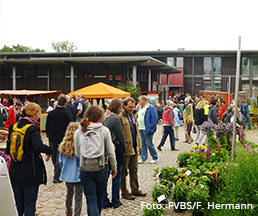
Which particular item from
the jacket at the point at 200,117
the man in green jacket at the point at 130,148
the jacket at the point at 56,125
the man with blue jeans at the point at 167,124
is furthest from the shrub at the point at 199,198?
the jacket at the point at 200,117

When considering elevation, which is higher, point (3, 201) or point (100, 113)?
point (100, 113)

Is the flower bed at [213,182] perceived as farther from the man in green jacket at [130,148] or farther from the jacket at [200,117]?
the jacket at [200,117]

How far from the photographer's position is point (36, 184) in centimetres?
447

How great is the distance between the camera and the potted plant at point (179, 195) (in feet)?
17.4

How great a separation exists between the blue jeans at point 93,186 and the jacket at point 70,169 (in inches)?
23.7

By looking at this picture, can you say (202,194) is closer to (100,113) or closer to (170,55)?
(100,113)

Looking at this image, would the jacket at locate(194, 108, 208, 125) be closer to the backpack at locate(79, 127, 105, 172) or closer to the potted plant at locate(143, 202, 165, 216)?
the potted plant at locate(143, 202, 165, 216)

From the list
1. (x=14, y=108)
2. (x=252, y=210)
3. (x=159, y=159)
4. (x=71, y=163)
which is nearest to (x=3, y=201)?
(x=71, y=163)

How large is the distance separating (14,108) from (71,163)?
827 centimetres

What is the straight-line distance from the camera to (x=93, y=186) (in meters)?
4.44

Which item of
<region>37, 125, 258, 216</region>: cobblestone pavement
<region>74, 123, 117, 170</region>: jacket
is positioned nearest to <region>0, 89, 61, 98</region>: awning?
<region>37, 125, 258, 216</region>: cobblestone pavement

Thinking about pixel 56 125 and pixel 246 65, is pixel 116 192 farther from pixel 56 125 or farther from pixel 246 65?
pixel 246 65

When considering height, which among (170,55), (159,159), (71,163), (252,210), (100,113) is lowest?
(159,159)

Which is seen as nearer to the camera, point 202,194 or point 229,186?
point 229,186
